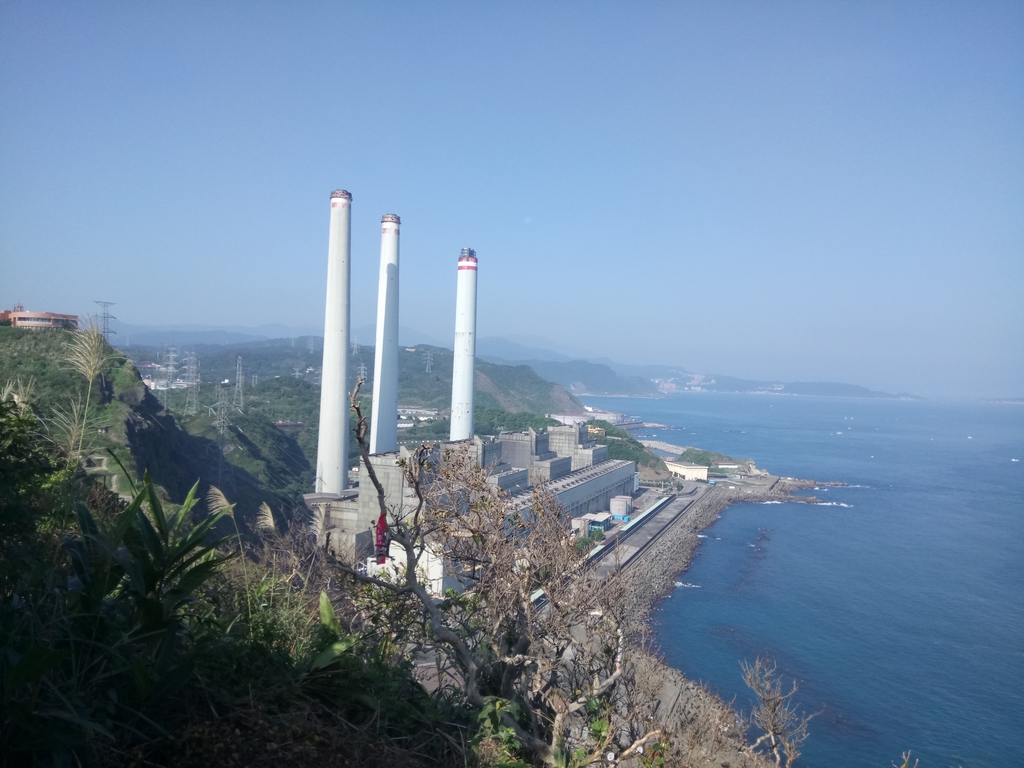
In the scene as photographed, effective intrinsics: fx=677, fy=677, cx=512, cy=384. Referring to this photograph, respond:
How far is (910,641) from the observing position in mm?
14797

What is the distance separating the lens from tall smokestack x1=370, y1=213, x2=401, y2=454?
17.6 m

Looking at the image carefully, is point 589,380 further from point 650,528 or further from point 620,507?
point 650,528

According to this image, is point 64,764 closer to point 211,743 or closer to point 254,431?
point 211,743

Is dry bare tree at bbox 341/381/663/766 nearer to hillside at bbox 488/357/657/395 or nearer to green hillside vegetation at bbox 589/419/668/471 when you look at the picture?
green hillside vegetation at bbox 589/419/668/471

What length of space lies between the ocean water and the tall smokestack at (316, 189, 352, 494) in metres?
8.09

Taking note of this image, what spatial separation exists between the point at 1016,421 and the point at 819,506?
84136 mm

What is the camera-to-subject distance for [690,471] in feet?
118

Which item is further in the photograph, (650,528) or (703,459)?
(703,459)

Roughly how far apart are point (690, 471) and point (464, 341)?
68.1 ft

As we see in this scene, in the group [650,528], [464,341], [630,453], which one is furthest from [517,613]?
[630,453]

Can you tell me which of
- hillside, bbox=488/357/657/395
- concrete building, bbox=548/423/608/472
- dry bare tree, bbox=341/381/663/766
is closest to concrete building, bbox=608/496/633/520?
concrete building, bbox=548/423/608/472

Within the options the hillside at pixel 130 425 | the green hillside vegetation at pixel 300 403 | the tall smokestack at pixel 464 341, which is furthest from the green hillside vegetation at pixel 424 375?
the hillside at pixel 130 425

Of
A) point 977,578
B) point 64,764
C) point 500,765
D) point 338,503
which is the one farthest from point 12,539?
point 977,578

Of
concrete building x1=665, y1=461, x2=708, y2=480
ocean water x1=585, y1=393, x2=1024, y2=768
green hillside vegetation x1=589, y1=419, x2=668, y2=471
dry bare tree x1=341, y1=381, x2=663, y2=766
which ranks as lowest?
ocean water x1=585, y1=393, x2=1024, y2=768
